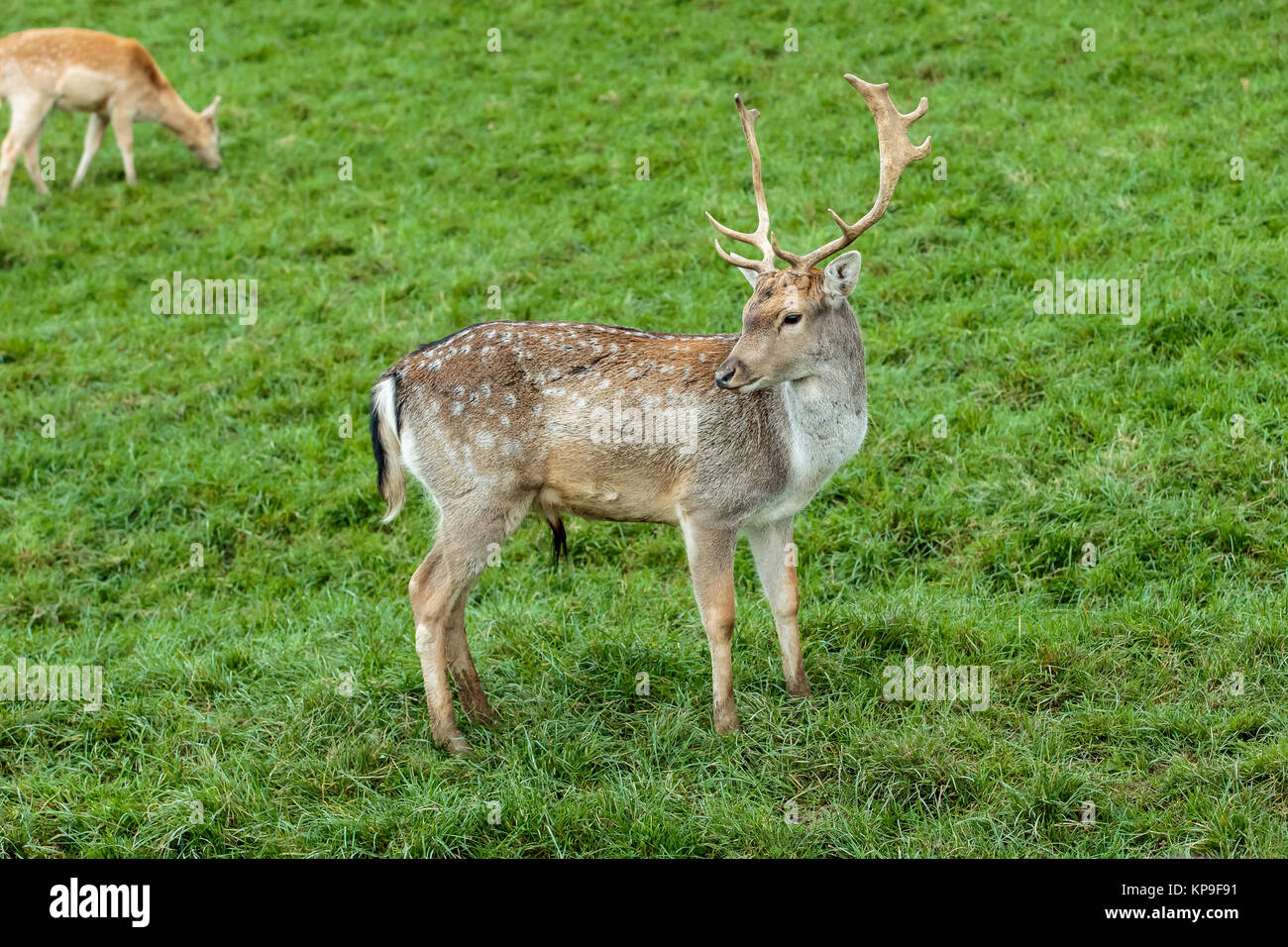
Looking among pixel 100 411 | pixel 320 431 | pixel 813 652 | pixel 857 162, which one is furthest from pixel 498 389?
pixel 857 162

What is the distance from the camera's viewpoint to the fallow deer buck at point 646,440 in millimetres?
4996

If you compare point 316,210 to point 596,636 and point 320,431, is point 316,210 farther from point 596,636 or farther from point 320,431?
point 596,636

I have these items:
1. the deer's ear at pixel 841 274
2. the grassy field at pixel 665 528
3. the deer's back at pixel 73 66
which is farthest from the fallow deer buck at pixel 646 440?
the deer's back at pixel 73 66

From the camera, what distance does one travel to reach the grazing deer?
38.7ft

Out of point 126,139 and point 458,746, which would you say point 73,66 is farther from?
point 458,746

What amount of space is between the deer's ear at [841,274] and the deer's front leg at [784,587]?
3.26 feet

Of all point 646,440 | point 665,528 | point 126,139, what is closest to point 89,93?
point 126,139

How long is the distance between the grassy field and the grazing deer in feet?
1.10

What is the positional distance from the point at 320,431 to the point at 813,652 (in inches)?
151

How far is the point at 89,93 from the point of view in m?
12.0

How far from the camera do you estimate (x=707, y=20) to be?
1356cm

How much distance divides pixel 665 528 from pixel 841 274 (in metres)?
A: 2.37

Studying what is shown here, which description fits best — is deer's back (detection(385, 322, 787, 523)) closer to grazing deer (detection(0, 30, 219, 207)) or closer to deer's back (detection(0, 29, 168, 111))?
grazing deer (detection(0, 30, 219, 207))
